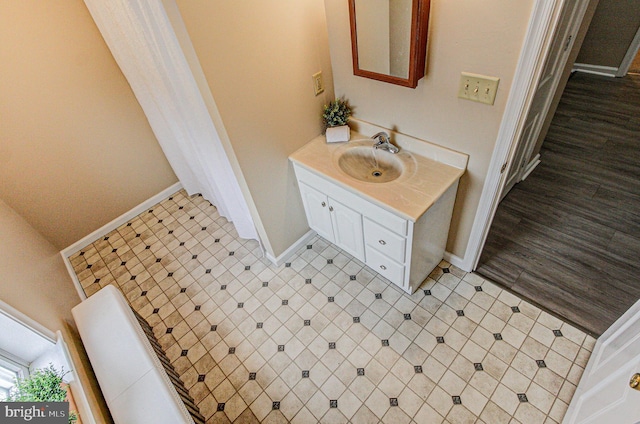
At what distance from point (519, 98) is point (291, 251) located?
179cm

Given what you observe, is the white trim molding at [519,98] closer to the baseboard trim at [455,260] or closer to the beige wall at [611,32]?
the baseboard trim at [455,260]

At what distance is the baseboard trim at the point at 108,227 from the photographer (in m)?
2.65

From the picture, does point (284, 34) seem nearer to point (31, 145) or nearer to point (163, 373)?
point (163, 373)

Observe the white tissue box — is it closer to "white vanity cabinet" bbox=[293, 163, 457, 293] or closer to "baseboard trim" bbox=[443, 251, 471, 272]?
"white vanity cabinet" bbox=[293, 163, 457, 293]

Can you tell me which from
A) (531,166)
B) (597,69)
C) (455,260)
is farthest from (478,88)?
(597,69)

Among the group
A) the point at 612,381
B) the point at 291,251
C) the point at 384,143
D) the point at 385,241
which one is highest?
the point at 384,143

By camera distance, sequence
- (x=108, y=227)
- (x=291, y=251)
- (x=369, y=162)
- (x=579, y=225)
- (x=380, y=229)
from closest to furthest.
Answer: (x=380, y=229)
(x=369, y=162)
(x=579, y=225)
(x=291, y=251)
(x=108, y=227)

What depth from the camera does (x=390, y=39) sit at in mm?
1610

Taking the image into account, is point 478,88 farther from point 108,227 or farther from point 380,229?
point 108,227

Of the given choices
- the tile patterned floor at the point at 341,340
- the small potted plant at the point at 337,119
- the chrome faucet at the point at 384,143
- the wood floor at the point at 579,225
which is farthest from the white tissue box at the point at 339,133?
the wood floor at the point at 579,225

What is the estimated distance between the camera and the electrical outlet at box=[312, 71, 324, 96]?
200 centimetres

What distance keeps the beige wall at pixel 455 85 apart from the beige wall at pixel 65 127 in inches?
73.0

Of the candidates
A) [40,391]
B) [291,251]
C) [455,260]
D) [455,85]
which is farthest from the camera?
[291,251]

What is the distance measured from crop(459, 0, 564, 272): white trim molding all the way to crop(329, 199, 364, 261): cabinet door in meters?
0.72
